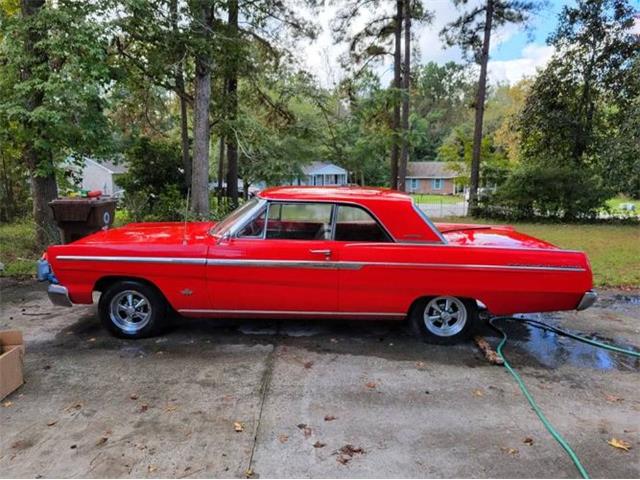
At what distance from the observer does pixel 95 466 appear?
9.05 ft

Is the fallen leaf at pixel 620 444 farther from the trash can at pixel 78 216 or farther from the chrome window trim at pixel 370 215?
the trash can at pixel 78 216

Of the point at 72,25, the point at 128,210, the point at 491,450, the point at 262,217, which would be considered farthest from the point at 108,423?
the point at 128,210

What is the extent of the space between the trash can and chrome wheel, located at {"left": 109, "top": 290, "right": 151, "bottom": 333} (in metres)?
3.57

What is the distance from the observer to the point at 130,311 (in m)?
4.73

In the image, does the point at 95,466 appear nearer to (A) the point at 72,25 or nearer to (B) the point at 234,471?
(B) the point at 234,471

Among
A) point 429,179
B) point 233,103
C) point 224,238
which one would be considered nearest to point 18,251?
point 224,238

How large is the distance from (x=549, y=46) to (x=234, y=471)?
2525 cm

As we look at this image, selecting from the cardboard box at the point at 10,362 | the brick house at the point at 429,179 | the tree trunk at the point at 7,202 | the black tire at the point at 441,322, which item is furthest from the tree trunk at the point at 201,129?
the brick house at the point at 429,179

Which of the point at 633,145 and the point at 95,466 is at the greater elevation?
the point at 633,145

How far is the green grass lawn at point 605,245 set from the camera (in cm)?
806

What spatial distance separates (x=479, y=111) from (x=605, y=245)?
10.9 metres

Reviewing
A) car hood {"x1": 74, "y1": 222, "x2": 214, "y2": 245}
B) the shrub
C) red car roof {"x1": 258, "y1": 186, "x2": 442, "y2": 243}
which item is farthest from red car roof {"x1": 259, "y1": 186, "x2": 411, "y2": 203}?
the shrub

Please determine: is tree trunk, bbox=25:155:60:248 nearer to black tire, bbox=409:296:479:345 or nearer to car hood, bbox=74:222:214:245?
car hood, bbox=74:222:214:245

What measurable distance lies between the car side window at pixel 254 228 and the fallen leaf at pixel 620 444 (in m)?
3.28
